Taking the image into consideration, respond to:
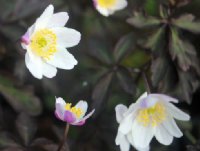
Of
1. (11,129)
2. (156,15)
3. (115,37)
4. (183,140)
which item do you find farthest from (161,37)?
(11,129)

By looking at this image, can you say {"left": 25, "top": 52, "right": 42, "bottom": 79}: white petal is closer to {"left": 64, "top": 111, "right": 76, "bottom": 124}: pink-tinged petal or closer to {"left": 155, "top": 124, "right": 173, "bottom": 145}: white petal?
{"left": 64, "top": 111, "right": 76, "bottom": 124}: pink-tinged petal

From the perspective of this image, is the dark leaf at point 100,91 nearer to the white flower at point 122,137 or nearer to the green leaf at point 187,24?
the white flower at point 122,137

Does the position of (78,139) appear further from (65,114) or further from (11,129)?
(65,114)

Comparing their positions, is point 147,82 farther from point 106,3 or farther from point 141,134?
point 106,3

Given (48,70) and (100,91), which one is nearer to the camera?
(48,70)

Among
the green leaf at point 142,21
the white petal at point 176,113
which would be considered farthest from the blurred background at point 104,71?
the white petal at point 176,113

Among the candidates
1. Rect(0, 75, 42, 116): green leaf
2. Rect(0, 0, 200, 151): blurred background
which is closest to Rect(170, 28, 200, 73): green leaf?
Rect(0, 0, 200, 151): blurred background

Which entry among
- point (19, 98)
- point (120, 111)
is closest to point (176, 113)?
point (120, 111)
